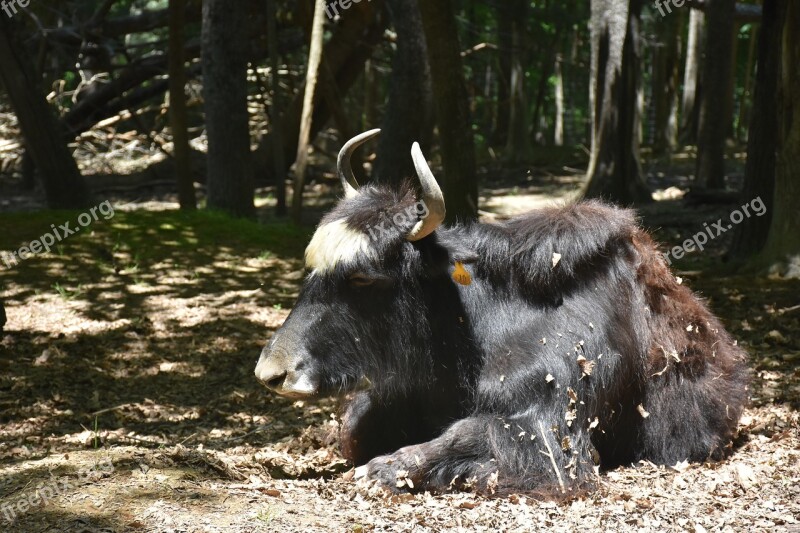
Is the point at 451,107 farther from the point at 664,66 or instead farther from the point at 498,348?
the point at 664,66

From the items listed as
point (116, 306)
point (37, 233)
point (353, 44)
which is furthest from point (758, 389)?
point (353, 44)

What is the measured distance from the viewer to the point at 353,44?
15.4m

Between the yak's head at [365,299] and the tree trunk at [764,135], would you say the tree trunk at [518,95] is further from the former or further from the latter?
the yak's head at [365,299]

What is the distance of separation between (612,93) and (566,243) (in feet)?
25.5

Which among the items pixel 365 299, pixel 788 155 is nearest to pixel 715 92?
pixel 788 155

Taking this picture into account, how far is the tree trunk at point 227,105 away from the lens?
1166cm

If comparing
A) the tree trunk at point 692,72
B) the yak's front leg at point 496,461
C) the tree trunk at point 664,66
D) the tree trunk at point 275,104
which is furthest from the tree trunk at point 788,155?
the tree trunk at point 664,66

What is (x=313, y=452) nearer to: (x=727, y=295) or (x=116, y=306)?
(x=116, y=306)

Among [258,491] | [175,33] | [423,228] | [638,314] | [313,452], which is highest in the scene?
[175,33]

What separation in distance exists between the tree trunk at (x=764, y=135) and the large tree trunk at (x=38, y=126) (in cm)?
854

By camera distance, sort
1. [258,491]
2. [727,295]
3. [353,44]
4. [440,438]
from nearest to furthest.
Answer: [258,491] → [440,438] → [727,295] → [353,44]

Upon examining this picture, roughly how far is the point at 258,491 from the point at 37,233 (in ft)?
23.6

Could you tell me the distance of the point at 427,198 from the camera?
4.37 metres

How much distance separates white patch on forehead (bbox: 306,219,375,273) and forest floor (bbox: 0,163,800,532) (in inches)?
46.7
